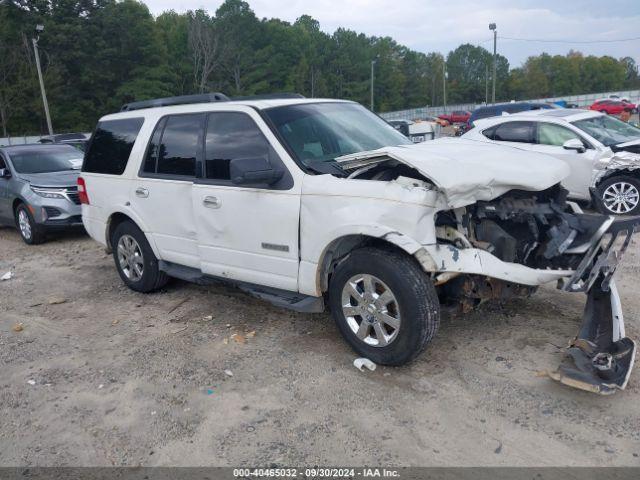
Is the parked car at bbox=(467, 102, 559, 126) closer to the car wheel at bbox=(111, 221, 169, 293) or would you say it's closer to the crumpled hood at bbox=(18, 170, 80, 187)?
the crumpled hood at bbox=(18, 170, 80, 187)

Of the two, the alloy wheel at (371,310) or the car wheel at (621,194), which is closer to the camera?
the alloy wheel at (371,310)

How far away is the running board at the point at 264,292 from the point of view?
4.31 m

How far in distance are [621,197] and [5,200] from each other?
10.2 metres

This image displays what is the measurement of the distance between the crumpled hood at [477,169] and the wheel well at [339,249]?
1.97 feet

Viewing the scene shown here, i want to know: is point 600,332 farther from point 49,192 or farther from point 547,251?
point 49,192

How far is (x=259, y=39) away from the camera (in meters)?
70.3

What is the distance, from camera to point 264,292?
4660 mm

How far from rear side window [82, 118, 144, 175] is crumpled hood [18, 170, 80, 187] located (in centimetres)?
307

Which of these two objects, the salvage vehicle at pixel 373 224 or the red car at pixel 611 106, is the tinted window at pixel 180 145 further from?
the red car at pixel 611 106

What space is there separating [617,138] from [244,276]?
727 centimetres

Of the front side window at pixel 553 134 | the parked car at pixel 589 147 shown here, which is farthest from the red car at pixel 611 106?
the front side window at pixel 553 134

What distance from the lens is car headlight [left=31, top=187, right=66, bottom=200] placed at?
29.6ft

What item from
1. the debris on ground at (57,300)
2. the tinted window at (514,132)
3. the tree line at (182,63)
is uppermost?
the tree line at (182,63)

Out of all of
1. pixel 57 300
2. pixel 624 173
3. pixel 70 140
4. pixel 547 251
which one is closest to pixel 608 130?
pixel 624 173
